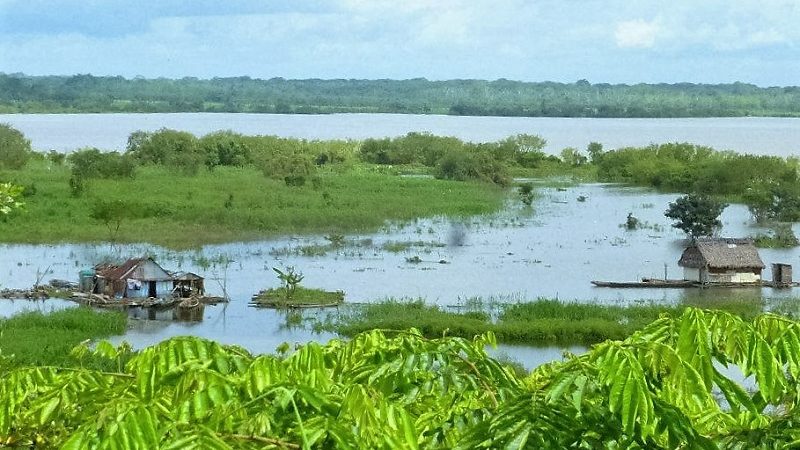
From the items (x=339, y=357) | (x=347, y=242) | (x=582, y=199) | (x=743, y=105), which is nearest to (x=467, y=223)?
(x=347, y=242)

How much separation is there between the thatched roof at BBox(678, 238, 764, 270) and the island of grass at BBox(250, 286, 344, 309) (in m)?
6.63

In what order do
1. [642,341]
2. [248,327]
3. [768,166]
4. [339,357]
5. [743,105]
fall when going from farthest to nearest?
[743,105] → [768,166] → [248,327] → [339,357] → [642,341]

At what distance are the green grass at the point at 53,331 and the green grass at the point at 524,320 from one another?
10.1 ft

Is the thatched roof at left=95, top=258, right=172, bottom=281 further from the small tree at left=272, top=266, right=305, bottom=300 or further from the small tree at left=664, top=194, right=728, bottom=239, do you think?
the small tree at left=664, top=194, right=728, bottom=239

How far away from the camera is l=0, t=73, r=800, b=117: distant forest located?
98.5 metres

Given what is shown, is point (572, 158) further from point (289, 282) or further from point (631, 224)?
point (289, 282)

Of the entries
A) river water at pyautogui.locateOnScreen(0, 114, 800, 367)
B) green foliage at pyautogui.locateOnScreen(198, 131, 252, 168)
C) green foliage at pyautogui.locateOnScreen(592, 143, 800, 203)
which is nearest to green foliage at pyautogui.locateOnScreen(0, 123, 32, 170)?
green foliage at pyautogui.locateOnScreen(198, 131, 252, 168)

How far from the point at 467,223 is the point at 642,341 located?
27.7m

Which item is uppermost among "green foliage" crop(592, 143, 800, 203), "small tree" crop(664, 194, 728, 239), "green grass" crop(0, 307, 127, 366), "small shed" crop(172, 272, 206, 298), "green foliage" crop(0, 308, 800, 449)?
"green foliage" crop(0, 308, 800, 449)

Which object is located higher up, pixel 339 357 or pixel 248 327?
pixel 339 357

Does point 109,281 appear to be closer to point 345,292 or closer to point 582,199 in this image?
point 345,292

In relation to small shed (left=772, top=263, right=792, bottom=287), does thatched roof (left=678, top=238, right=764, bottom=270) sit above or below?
above

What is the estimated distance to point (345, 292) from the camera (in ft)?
67.4

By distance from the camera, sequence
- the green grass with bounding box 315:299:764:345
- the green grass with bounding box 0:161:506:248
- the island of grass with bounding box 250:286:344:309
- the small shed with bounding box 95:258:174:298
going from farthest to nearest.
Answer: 1. the green grass with bounding box 0:161:506:248
2. the small shed with bounding box 95:258:174:298
3. the island of grass with bounding box 250:286:344:309
4. the green grass with bounding box 315:299:764:345
